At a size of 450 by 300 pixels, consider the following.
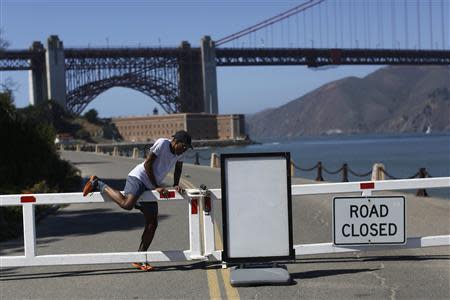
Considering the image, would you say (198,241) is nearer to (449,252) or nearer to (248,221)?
(248,221)

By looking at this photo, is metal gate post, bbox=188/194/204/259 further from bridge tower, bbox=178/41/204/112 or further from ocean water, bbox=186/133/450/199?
bridge tower, bbox=178/41/204/112

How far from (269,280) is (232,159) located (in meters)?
1.46

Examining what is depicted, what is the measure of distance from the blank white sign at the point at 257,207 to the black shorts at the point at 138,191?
3.63 feet

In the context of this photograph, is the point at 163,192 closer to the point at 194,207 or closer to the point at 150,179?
the point at 150,179

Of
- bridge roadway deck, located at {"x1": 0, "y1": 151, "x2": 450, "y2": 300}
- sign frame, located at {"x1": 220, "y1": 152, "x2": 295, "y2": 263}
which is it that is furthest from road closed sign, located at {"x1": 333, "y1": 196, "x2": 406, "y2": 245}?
sign frame, located at {"x1": 220, "y1": 152, "x2": 295, "y2": 263}

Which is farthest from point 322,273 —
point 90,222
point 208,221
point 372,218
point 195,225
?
point 90,222

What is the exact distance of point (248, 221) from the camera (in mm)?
8141

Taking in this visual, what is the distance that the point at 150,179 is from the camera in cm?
864

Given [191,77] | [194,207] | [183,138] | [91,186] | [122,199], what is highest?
[191,77]

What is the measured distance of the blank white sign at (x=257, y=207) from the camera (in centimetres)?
809

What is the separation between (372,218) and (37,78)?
459 ft

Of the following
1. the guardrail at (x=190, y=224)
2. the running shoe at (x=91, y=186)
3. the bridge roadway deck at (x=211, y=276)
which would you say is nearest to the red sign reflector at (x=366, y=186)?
the guardrail at (x=190, y=224)

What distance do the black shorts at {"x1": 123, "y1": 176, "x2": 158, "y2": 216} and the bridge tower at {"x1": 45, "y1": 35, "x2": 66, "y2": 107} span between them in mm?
126762

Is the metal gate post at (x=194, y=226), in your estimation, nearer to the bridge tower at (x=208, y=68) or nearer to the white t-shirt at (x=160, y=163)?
the white t-shirt at (x=160, y=163)
